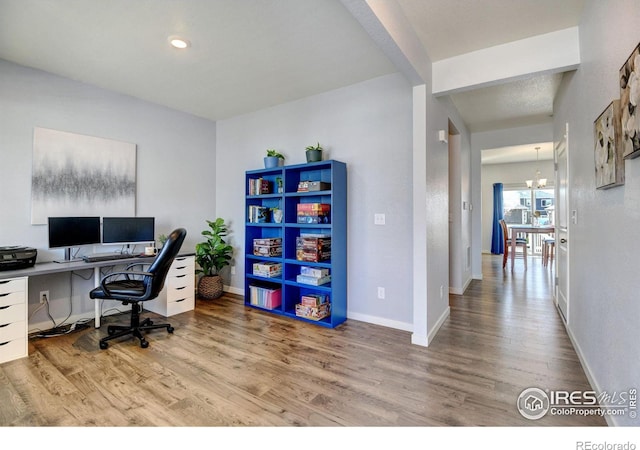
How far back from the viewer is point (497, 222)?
28.1ft

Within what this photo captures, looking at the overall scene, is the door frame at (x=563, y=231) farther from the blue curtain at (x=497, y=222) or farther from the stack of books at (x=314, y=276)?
the blue curtain at (x=497, y=222)

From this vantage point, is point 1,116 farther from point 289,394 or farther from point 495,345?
point 495,345

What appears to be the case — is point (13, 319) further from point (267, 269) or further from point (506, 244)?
point (506, 244)

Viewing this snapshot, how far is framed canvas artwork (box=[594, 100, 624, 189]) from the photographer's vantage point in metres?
1.47

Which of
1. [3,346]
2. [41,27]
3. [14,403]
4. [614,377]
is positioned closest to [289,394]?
[14,403]

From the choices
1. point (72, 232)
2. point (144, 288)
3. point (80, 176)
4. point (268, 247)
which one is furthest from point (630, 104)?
point (80, 176)

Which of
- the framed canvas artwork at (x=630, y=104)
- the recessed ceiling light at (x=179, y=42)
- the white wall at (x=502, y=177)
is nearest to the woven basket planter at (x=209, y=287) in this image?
the recessed ceiling light at (x=179, y=42)

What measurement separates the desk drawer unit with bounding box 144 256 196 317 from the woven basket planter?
0.32m

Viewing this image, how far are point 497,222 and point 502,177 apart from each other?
1.34 m

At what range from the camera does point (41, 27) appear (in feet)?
7.50

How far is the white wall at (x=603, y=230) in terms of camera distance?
135 cm

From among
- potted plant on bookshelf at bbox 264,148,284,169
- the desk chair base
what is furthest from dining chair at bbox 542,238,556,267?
the desk chair base

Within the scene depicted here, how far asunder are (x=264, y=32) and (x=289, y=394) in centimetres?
264

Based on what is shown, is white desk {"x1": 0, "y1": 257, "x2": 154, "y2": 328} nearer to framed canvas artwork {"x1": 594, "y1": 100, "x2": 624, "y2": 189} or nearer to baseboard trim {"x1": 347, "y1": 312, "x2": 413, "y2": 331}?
baseboard trim {"x1": 347, "y1": 312, "x2": 413, "y2": 331}
